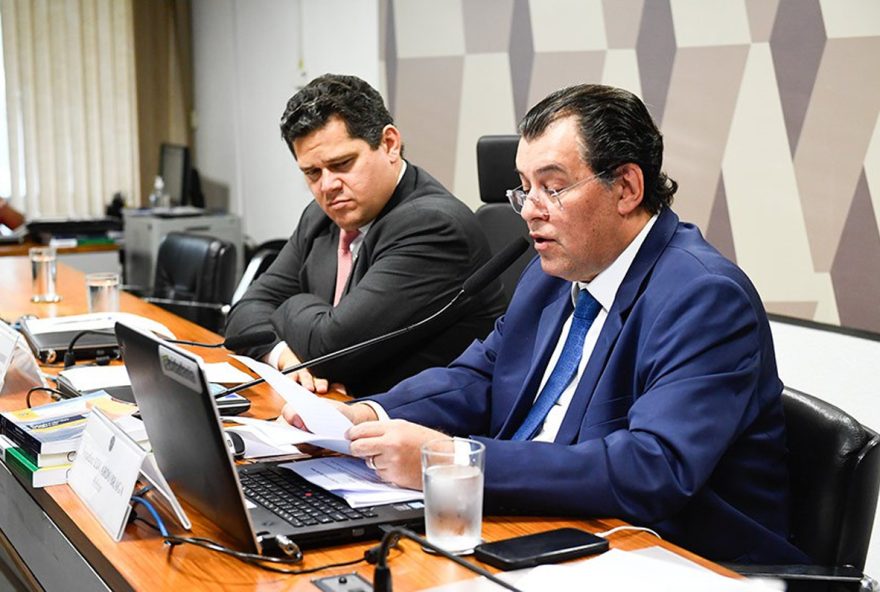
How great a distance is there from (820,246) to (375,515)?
1875mm

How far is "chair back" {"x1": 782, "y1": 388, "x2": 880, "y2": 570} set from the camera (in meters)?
1.53

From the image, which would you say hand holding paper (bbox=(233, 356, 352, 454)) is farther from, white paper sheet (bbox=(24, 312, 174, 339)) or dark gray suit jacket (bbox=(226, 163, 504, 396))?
white paper sheet (bbox=(24, 312, 174, 339))

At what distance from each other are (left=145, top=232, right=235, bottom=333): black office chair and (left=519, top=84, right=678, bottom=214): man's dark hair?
2175 millimetres

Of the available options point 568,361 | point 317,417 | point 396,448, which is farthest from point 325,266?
point 396,448

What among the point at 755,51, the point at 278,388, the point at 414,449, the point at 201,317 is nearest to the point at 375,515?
the point at 414,449

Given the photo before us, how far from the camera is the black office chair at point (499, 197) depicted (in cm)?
284

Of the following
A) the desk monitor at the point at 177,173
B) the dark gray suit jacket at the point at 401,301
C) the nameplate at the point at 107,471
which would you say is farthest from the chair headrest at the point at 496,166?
the desk monitor at the point at 177,173

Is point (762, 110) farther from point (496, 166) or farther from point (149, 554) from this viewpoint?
point (149, 554)

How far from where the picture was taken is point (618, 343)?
5.27 ft

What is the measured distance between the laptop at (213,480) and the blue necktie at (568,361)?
40 centimetres

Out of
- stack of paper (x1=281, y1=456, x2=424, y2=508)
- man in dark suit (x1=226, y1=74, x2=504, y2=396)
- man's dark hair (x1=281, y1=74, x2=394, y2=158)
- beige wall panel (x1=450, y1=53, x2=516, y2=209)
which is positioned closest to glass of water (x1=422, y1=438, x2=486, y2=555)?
stack of paper (x1=281, y1=456, x2=424, y2=508)

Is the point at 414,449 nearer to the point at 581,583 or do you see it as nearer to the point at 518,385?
the point at 581,583

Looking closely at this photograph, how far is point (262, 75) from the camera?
5.71 metres

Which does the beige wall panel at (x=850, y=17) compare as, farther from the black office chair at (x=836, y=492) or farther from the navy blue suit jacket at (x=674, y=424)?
the black office chair at (x=836, y=492)
